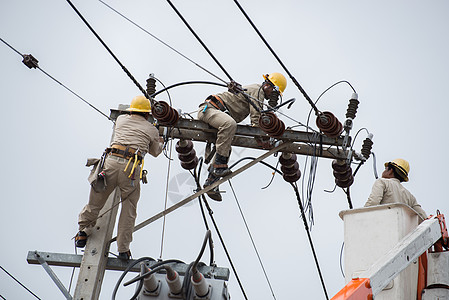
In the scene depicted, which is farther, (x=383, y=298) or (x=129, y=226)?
(x=129, y=226)

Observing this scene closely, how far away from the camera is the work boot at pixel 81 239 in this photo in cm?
768

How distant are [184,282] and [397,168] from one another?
3.48 meters

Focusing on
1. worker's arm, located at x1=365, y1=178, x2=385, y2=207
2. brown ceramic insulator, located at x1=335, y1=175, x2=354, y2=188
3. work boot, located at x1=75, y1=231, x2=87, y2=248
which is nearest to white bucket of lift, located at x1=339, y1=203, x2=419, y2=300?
worker's arm, located at x1=365, y1=178, x2=385, y2=207

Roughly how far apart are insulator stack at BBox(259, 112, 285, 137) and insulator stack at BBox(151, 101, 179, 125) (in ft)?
3.62

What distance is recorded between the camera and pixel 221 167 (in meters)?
8.59

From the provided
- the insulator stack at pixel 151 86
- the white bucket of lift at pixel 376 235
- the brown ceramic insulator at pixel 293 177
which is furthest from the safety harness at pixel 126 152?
the white bucket of lift at pixel 376 235

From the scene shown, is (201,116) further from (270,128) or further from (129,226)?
(129,226)

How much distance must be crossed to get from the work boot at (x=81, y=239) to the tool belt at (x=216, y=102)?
2.44 m

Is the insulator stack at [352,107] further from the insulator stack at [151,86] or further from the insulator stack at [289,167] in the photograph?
the insulator stack at [151,86]

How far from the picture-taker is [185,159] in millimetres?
9445

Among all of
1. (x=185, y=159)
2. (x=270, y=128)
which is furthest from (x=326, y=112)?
(x=185, y=159)

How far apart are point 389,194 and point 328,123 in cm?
113

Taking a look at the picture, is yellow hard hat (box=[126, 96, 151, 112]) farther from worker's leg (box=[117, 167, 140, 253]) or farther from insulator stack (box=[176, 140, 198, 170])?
insulator stack (box=[176, 140, 198, 170])

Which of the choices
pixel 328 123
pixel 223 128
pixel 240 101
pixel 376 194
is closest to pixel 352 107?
pixel 328 123
